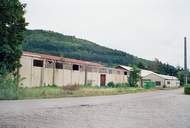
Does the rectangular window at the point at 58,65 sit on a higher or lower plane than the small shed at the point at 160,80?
higher

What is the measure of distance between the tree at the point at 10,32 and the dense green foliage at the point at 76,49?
32.2m

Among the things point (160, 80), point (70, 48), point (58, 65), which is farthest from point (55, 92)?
point (70, 48)

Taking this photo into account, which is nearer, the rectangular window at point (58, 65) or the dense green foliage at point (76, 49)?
the rectangular window at point (58, 65)

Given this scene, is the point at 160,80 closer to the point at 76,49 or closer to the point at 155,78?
the point at 155,78

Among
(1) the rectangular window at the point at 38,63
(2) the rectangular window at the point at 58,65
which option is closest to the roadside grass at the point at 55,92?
(1) the rectangular window at the point at 38,63

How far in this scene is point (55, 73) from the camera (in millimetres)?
23594

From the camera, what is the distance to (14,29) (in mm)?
16172

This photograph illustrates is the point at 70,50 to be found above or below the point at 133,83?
above

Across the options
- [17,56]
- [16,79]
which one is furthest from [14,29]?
[16,79]

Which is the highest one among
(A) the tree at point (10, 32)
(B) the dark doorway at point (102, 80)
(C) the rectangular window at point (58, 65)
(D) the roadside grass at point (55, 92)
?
(A) the tree at point (10, 32)

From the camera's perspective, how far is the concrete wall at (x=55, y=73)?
20.0 metres

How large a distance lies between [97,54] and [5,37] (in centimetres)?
6051

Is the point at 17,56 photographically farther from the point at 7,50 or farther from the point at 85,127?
the point at 85,127

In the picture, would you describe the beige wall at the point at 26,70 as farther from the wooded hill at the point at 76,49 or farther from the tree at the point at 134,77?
the wooded hill at the point at 76,49
